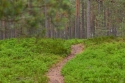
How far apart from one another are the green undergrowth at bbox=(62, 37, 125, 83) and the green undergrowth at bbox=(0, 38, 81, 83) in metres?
1.50

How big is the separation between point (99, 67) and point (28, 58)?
485 centimetres

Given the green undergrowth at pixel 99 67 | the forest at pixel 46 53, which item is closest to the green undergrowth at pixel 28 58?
the forest at pixel 46 53

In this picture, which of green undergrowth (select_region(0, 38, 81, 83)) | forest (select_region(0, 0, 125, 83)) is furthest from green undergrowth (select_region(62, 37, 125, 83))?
green undergrowth (select_region(0, 38, 81, 83))

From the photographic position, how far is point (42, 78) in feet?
42.2

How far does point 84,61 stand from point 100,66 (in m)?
1.61

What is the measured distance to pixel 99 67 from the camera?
47.5 feet

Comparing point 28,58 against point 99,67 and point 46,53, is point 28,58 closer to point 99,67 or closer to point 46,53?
point 46,53

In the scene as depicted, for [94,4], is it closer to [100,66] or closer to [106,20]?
[106,20]

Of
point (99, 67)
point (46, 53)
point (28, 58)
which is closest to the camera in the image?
point (99, 67)

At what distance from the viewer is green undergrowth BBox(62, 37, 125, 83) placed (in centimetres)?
1305

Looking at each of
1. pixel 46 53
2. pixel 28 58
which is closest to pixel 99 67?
pixel 28 58

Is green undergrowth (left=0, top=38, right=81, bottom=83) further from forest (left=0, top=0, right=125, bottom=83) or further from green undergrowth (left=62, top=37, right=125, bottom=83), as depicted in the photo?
green undergrowth (left=62, top=37, right=125, bottom=83)

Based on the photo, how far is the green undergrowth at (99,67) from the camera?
514 inches

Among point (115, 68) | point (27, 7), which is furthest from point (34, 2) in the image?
point (115, 68)
